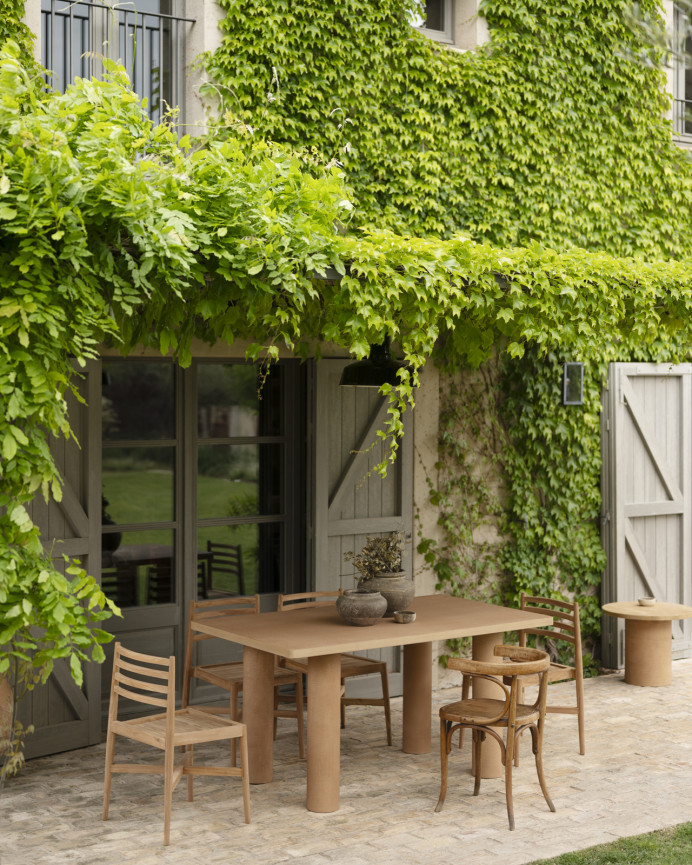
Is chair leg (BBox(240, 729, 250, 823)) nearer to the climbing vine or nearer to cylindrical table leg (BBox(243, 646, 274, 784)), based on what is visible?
cylindrical table leg (BBox(243, 646, 274, 784))

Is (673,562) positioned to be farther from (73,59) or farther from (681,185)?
(73,59)

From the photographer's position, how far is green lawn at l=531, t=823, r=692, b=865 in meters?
4.29

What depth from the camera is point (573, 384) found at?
297 inches

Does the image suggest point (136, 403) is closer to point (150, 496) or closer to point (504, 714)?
point (150, 496)

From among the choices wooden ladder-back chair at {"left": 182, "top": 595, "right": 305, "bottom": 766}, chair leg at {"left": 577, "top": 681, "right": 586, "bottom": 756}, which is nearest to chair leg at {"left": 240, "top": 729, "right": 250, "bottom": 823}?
wooden ladder-back chair at {"left": 182, "top": 595, "right": 305, "bottom": 766}

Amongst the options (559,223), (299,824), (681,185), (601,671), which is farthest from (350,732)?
(681,185)

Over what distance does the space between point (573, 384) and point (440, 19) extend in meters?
2.60

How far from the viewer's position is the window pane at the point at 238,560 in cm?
682

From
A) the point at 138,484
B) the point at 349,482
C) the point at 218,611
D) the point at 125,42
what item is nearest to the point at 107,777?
the point at 218,611

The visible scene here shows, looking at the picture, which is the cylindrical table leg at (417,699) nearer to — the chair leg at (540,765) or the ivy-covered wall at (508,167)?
the chair leg at (540,765)

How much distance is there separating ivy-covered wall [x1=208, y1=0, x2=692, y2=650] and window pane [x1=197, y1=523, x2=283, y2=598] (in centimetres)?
102

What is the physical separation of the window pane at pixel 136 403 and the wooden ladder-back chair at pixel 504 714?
36.5ft

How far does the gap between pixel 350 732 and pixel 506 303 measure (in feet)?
8.30

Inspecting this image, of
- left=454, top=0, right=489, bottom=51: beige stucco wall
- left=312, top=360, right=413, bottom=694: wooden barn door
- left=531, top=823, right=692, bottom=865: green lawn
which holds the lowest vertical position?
left=531, top=823, right=692, bottom=865: green lawn
